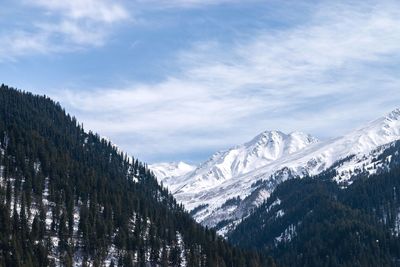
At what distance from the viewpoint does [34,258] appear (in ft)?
656

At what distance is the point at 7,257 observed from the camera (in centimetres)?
19500

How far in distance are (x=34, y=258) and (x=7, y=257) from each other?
26.1 ft
